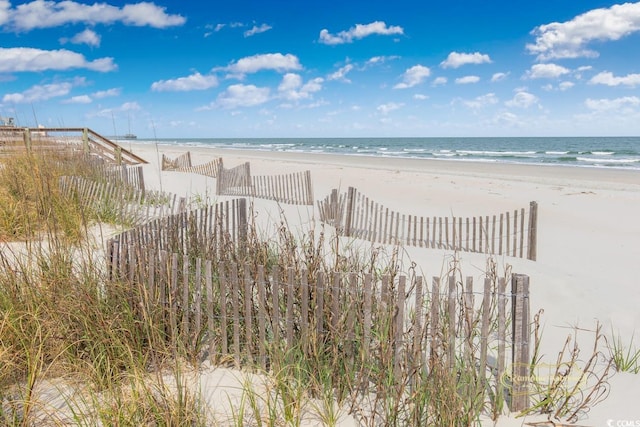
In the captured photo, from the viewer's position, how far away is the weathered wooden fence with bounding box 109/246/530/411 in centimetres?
282

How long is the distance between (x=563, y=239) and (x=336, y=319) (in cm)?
823

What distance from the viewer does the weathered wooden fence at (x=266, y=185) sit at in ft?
42.8

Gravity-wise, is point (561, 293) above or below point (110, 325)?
below

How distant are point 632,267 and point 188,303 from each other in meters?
7.23

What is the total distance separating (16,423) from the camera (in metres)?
2.51

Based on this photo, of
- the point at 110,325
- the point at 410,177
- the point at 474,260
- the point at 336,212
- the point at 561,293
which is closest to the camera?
the point at 110,325

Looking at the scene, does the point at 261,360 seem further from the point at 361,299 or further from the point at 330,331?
the point at 361,299

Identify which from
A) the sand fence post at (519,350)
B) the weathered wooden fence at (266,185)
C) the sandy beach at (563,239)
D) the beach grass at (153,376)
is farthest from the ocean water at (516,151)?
the sand fence post at (519,350)

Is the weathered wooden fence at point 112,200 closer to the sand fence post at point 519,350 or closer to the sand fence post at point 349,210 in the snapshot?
the sand fence post at point 349,210

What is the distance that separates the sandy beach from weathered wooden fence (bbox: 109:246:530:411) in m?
0.55

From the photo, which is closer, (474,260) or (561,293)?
(561,293)

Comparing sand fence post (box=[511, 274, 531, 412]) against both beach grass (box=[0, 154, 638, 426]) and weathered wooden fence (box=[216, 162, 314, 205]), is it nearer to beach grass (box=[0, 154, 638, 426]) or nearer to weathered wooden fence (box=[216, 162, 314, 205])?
beach grass (box=[0, 154, 638, 426])

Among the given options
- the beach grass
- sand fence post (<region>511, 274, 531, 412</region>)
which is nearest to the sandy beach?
sand fence post (<region>511, 274, 531, 412</region>)

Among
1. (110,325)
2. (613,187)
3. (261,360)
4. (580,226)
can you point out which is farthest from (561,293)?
(613,187)
